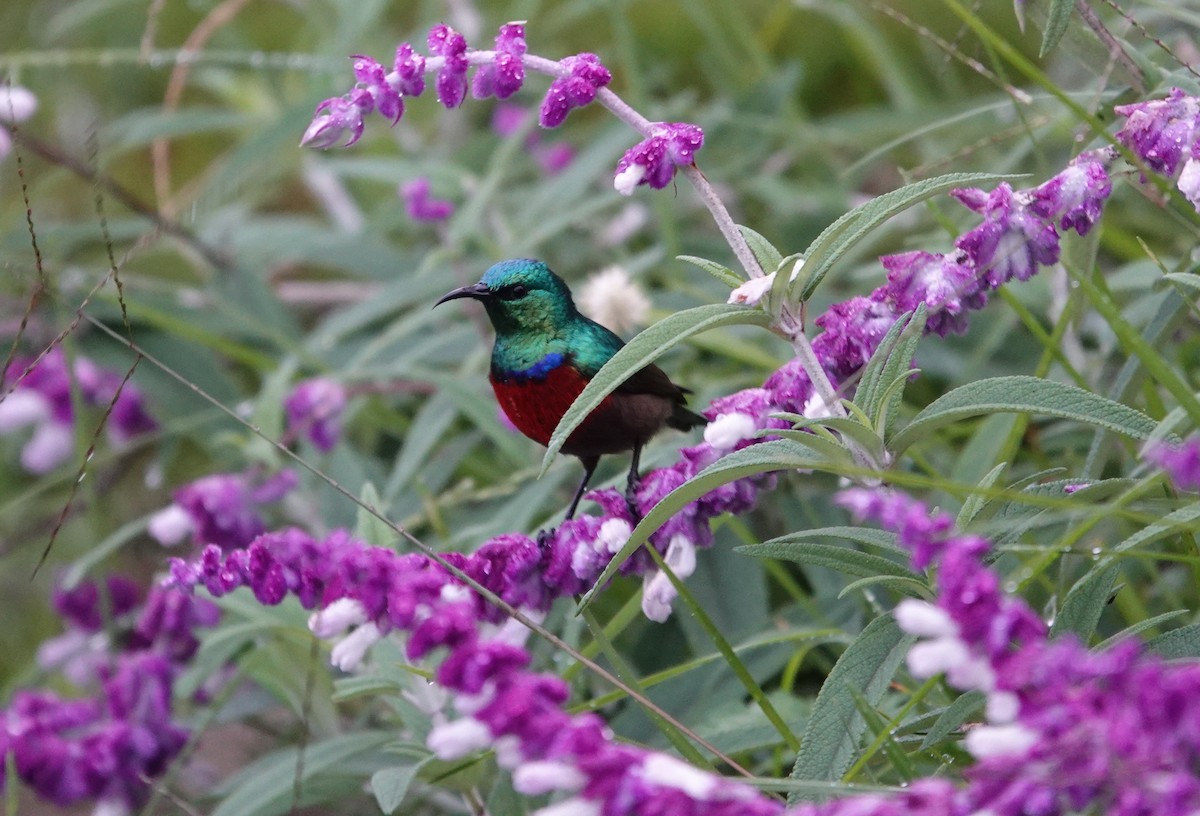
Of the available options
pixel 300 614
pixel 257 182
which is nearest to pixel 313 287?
pixel 257 182

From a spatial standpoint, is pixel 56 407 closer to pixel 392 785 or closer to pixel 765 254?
pixel 392 785

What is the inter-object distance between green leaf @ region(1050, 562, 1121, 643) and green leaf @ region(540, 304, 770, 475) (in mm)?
450

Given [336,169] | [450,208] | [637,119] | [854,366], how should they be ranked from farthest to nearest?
[336,169] → [450,208] → [854,366] → [637,119]

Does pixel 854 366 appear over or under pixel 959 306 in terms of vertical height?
under

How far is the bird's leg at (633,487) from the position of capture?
60.6 inches

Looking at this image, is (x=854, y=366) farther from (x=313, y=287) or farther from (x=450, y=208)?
(x=313, y=287)

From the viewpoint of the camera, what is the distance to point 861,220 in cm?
135

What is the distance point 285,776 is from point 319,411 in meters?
0.88

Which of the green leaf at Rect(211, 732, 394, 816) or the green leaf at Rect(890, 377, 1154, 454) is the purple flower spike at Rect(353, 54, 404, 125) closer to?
the green leaf at Rect(890, 377, 1154, 454)

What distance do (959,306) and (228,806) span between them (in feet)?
4.19

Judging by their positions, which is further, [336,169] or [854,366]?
[336,169]

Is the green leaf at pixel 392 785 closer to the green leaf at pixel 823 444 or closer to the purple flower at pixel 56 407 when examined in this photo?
the green leaf at pixel 823 444

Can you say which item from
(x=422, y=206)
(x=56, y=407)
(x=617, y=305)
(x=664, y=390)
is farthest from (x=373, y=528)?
(x=56, y=407)

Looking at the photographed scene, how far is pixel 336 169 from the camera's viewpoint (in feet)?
10.9
